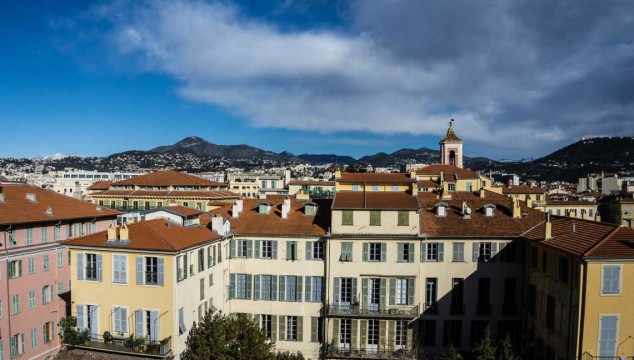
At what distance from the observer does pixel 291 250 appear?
123 feet

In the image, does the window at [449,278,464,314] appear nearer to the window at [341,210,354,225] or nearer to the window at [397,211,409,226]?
the window at [397,211,409,226]

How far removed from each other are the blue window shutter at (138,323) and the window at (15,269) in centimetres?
1200

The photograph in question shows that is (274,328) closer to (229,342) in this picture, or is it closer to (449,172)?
(229,342)

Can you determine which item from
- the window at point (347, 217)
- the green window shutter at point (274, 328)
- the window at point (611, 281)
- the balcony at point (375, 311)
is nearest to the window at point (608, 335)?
the window at point (611, 281)

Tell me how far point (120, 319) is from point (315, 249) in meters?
15.9

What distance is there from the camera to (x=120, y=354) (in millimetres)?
29250

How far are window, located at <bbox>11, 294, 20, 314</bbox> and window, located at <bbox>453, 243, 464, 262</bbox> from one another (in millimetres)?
35463

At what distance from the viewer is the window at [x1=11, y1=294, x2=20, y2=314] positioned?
33125 millimetres

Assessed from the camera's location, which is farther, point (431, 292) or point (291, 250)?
point (291, 250)

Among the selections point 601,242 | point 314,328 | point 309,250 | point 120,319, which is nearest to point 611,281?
point 601,242

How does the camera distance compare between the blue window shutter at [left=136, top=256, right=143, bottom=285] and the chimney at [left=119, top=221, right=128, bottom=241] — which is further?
the chimney at [left=119, top=221, right=128, bottom=241]

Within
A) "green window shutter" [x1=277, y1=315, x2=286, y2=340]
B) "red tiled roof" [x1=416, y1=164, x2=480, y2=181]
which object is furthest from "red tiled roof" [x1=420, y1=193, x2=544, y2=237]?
"red tiled roof" [x1=416, y1=164, x2=480, y2=181]

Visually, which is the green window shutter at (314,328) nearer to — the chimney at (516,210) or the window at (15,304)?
the chimney at (516,210)

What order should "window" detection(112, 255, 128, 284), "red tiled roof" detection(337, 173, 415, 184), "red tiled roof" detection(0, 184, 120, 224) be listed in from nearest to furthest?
"window" detection(112, 255, 128, 284)
"red tiled roof" detection(0, 184, 120, 224)
"red tiled roof" detection(337, 173, 415, 184)
